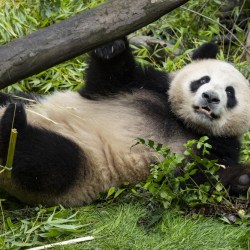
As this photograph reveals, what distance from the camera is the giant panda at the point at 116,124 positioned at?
487 cm

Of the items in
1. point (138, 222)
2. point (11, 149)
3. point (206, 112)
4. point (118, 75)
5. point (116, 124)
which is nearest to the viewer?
point (11, 149)

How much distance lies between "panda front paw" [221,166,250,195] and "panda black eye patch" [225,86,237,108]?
638 mm

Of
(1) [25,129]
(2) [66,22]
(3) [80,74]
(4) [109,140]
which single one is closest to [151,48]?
(3) [80,74]

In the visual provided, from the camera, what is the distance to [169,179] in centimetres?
509

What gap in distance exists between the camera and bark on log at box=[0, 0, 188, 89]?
12.9 feet

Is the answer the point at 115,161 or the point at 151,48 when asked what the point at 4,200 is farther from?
the point at 151,48

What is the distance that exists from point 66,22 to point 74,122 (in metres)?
1.64

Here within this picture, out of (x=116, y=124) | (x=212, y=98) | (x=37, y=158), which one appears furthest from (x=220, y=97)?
(x=37, y=158)

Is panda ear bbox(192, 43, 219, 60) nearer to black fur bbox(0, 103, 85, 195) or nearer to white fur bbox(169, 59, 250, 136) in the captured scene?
white fur bbox(169, 59, 250, 136)

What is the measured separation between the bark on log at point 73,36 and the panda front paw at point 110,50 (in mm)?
1377

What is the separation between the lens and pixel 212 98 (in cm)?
536

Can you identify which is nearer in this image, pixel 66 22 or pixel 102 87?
pixel 66 22

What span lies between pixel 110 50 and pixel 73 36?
1.51 metres

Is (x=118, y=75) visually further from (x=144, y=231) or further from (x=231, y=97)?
(x=144, y=231)
